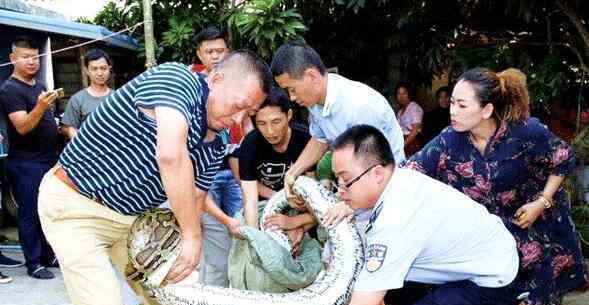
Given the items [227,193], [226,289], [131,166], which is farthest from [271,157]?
[131,166]

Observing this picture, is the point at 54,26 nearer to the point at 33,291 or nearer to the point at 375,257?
the point at 33,291

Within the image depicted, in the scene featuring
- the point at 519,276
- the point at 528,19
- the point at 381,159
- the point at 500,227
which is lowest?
the point at 519,276

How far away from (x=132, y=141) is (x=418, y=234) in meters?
1.08

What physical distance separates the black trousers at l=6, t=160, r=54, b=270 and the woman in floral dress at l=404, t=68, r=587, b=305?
120 inches

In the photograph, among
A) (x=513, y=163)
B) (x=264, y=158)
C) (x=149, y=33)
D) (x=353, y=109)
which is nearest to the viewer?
(x=513, y=163)

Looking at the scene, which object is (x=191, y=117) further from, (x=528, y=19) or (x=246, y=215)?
(x=528, y=19)

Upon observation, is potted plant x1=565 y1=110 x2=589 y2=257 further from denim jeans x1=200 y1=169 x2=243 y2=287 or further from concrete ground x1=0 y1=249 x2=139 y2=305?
concrete ground x1=0 y1=249 x2=139 y2=305

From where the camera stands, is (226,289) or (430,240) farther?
(226,289)

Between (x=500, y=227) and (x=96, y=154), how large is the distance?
5.24ft

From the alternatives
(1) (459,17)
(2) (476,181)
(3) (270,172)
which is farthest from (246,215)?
(1) (459,17)

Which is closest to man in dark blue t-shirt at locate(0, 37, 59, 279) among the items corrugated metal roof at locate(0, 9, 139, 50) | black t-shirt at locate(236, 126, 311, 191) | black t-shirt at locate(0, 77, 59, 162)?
black t-shirt at locate(0, 77, 59, 162)

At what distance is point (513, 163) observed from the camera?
2832 mm

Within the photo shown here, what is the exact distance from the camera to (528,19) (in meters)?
4.86

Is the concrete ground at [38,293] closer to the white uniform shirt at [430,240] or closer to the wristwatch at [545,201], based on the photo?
the wristwatch at [545,201]
